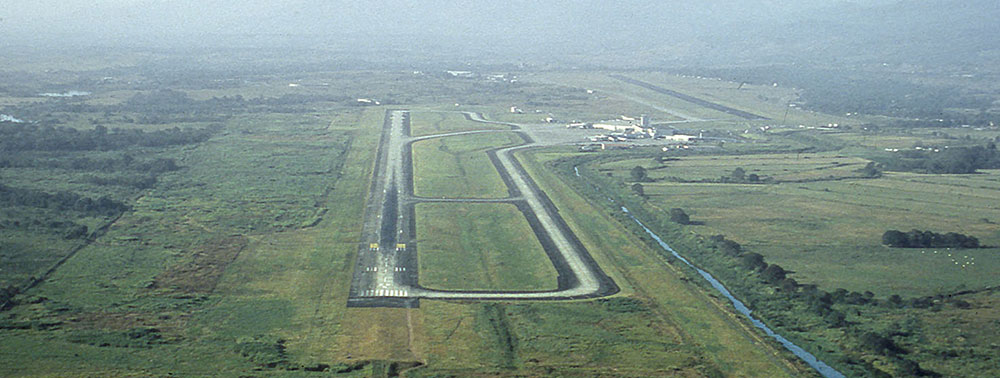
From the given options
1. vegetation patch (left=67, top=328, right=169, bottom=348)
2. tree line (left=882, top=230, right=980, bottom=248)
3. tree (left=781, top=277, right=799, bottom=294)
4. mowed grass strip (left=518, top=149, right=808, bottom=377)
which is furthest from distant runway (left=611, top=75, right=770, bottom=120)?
vegetation patch (left=67, top=328, right=169, bottom=348)

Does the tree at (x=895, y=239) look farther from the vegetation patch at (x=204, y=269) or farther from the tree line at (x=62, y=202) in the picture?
the tree line at (x=62, y=202)

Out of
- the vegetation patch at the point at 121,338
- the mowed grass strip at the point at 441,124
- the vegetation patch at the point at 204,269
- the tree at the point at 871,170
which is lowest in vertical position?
the mowed grass strip at the point at 441,124

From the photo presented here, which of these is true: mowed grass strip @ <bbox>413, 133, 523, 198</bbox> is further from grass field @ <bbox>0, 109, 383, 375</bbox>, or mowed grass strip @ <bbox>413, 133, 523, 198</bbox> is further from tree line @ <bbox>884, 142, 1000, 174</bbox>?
tree line @ <bbox>884, 142, 1000, 174</bbox>

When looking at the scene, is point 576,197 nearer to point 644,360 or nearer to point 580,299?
point 580,299

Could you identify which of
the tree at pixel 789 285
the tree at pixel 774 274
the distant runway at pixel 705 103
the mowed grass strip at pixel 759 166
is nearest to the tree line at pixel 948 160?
the mowed grass strip at pixel 759 166

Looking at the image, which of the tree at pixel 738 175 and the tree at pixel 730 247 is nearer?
the tree at pixel 730 247

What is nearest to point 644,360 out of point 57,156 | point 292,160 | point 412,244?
point 412,244
